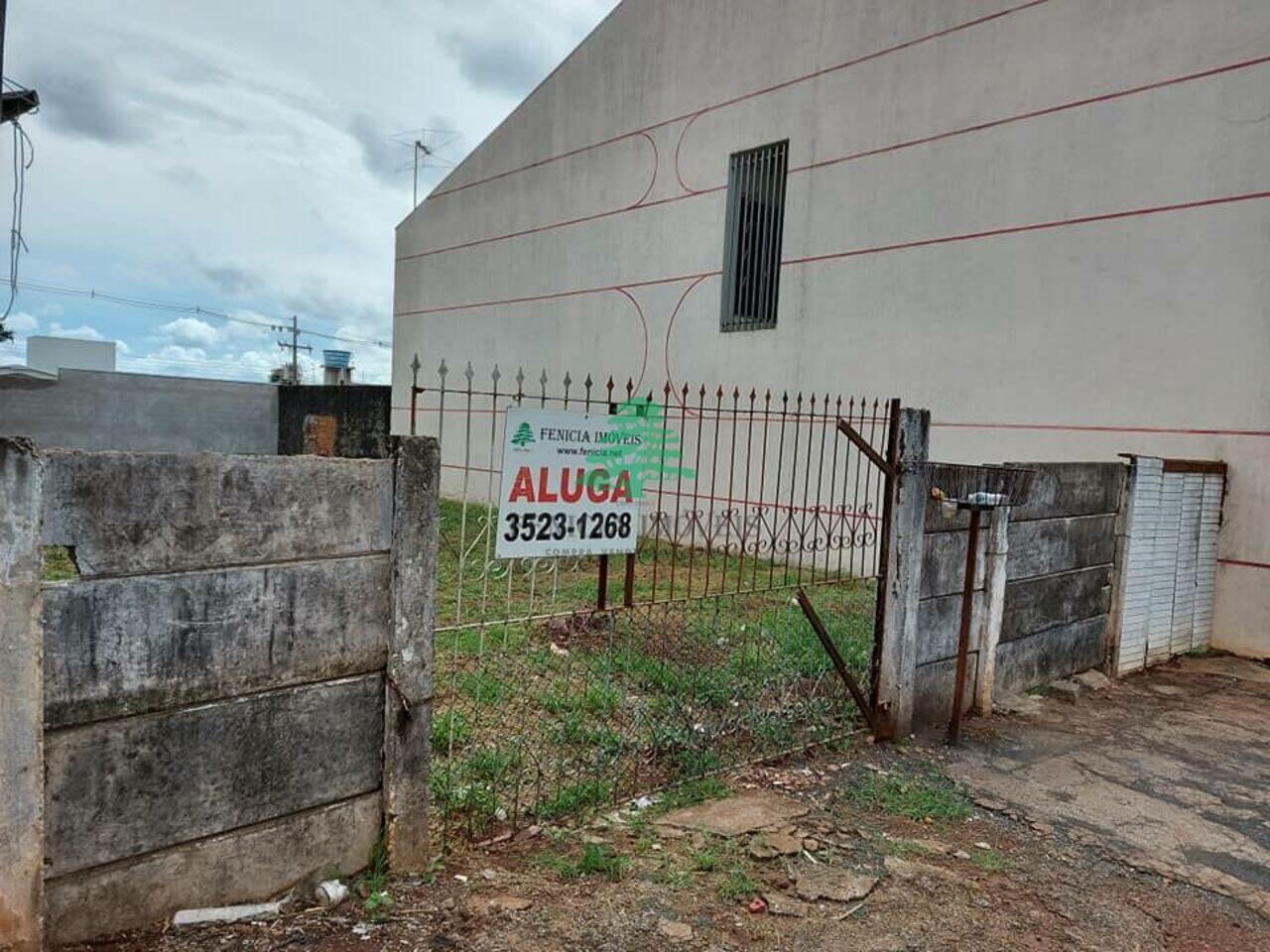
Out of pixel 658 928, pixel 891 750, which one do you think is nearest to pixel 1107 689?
pixel 891 750

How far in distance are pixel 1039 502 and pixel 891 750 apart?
1.91 m

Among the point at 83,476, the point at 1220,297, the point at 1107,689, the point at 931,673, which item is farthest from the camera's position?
the point at 1220,297

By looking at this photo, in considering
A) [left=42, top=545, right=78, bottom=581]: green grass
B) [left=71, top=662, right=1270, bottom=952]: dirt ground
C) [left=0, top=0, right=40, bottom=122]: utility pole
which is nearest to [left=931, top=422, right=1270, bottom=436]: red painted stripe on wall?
[left=71, top=662, right=1270, bottom=952]: dirt ground

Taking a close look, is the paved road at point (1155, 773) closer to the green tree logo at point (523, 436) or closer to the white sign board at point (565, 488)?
the white sign board at point (565, 488)

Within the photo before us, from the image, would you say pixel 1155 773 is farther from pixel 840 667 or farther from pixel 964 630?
pixel 840 667

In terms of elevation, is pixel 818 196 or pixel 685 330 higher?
pixel 818 196

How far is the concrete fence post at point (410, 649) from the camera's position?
269 centimetres

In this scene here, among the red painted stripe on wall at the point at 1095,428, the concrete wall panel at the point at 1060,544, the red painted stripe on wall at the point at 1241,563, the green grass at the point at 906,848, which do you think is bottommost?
the green grass at the point at 906,848

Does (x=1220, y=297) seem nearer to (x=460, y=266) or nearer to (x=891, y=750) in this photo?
(x=891, y=750)

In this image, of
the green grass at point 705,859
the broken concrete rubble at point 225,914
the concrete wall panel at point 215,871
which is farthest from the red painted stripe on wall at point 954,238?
the broken concrete rubble at point 225,914

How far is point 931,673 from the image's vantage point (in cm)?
453

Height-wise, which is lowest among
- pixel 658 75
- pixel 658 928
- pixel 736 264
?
pixel 658 928

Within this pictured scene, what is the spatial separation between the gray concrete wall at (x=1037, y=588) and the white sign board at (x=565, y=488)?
1.93 metres

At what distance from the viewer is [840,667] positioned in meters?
4.26
